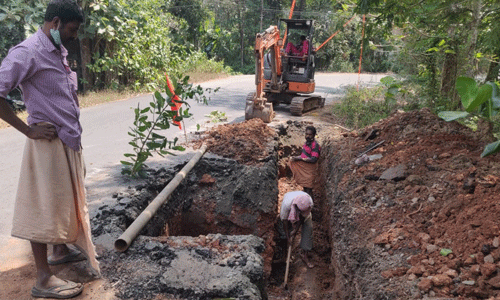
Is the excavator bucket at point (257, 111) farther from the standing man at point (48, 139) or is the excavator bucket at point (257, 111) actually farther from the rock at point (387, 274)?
the standing man at point (48, 139)

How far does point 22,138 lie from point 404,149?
7.73 metres

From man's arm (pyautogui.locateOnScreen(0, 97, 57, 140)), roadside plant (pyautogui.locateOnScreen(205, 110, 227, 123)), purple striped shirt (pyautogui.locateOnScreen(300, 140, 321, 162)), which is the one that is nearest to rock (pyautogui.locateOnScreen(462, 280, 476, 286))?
man's arm (pyautogui.locateOnScreen(0, 97, 57, 140))

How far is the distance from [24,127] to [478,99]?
3.98 meters

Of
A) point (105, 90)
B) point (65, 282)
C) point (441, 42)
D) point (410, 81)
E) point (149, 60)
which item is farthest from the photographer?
point (149, 60)

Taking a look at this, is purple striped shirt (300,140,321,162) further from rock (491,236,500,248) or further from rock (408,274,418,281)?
rock (491,236,500,248)

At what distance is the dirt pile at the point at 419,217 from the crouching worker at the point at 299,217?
448 millimetres

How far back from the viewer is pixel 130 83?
52.4 feet

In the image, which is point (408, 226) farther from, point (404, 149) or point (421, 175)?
point (404, 149)

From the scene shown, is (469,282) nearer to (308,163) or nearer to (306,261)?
(306,261)

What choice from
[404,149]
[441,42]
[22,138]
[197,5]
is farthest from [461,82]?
[197,5]

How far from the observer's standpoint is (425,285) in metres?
3.27

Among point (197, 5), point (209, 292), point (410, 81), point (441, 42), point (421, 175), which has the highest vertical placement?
point (197, 5)

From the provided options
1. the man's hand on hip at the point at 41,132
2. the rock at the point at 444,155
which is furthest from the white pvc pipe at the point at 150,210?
the rock at the point at 444,155

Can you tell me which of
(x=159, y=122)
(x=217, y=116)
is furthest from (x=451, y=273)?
(x=217, y=116)
